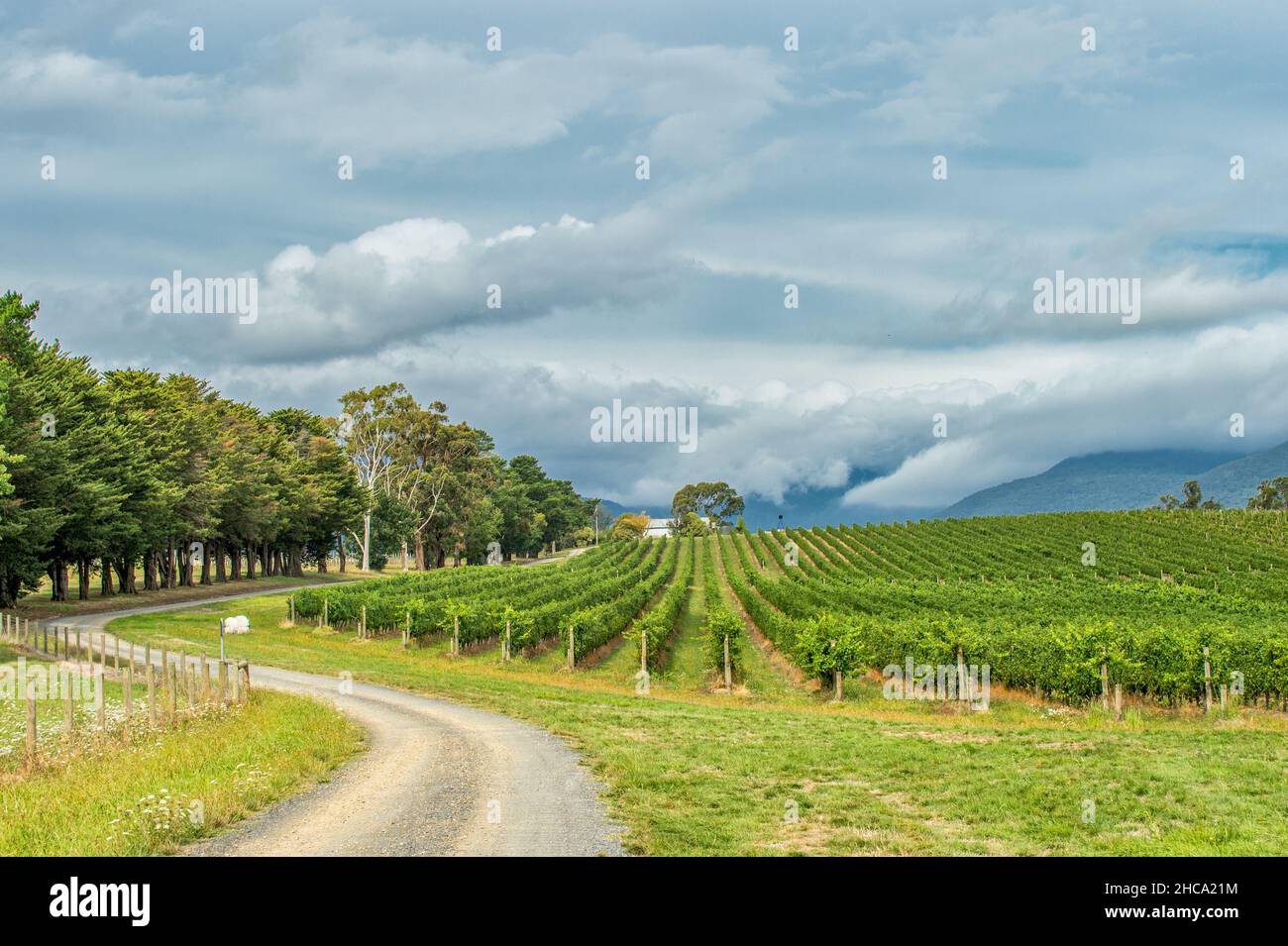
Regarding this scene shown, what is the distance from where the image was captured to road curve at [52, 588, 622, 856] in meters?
11.4

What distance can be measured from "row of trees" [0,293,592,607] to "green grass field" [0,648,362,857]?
23965 millimetres

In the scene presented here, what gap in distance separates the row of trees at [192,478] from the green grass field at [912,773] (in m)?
31.2

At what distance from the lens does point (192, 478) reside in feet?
248

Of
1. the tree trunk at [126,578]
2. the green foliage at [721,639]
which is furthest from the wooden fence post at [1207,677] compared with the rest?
the tree trunk at [126,578]

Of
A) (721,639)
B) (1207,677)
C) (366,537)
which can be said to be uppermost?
(366,537)

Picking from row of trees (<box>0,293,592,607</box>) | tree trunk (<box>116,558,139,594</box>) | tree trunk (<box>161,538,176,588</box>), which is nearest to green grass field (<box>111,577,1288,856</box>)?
row of trees (<box>0,293,592,607</box>)

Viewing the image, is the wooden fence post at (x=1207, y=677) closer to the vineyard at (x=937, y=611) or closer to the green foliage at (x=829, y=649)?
the vineyard at (x=937, y=611)

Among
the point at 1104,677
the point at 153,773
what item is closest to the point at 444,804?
the point at 153,773

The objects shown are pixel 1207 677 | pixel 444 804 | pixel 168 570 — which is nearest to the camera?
pixel 444 804

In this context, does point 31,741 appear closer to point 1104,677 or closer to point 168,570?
point 1104,677

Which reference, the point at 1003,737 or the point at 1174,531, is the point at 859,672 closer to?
the point at 1003,737

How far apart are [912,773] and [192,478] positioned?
235 ft

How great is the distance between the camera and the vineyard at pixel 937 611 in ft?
102
